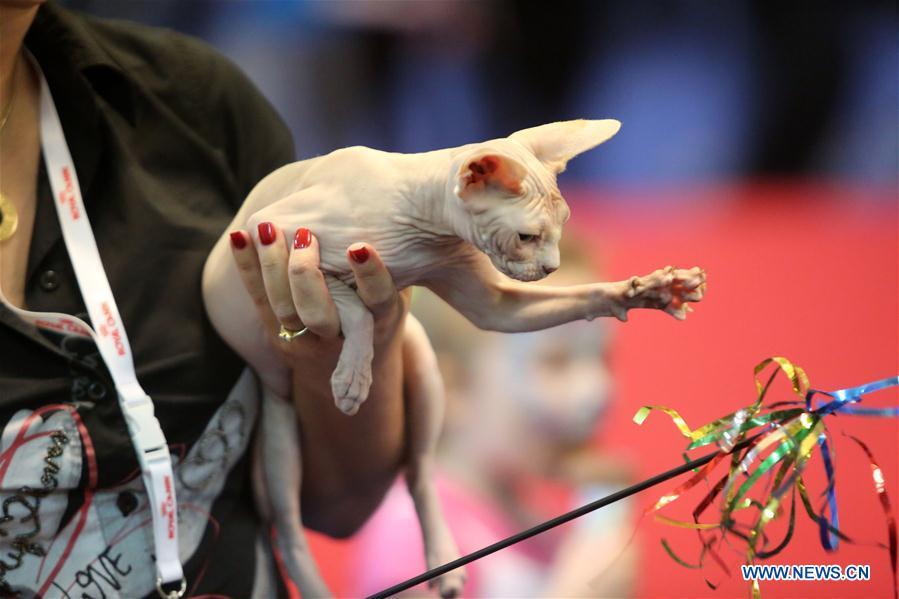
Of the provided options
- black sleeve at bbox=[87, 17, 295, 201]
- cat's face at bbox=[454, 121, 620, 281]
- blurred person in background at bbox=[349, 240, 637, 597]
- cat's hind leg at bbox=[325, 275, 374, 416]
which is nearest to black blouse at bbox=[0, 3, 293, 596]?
black sleeve at bbox=[87, 17, 295, 201]

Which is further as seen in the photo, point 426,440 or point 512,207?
point 426,440

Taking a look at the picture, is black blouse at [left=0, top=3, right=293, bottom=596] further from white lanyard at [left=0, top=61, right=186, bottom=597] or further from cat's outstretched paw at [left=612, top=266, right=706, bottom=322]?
cat's outstretched paw at [left=612, top=266, right=706, bottom=322]

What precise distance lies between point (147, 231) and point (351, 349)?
0.31 meters

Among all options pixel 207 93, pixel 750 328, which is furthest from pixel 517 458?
pixel 207 93

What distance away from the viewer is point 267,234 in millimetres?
812

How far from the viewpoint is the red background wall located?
1120mm

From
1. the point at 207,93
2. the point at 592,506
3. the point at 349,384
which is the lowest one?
the point at 592,506

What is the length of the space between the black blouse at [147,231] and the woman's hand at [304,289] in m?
0.13

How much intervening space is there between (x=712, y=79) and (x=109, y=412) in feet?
4.75

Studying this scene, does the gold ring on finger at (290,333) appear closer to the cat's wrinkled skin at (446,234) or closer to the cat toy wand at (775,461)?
the cat's wrinkled skin at (446,234)

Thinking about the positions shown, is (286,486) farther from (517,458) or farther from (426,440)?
(517,458)

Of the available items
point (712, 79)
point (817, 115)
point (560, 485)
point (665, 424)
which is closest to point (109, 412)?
point (665, 424)

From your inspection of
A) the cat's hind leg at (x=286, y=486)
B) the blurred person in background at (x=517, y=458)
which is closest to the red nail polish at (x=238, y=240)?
the cat's hind leg at (x=286, y=486)

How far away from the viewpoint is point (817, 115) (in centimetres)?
196
